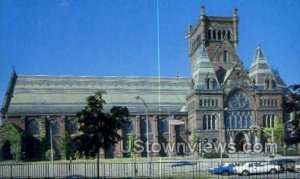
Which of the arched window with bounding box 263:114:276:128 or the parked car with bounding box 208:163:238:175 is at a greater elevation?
the arched window with bounding box 263:114:276:128

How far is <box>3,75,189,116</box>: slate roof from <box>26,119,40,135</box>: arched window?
112 cm

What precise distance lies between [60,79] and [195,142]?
2043 centimetres

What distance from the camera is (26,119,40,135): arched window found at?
67.8m

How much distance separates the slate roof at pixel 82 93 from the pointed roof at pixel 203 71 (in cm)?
678

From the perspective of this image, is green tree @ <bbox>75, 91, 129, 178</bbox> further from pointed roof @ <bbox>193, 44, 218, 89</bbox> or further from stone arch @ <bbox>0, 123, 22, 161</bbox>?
pointed roof @ <bbox>193, 44, 218, 89</bbox>

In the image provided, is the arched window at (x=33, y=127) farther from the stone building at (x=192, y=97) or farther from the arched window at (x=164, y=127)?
the arched window at (x=164, y=127)

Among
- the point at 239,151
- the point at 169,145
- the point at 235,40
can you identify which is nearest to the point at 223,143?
the point at 239,151

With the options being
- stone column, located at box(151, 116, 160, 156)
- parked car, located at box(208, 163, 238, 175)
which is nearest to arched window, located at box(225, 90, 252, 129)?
stone column, located at box(151, 116, 160, 156)

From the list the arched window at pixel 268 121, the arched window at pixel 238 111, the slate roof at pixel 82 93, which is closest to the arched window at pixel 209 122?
the arched window at pixel 238 111

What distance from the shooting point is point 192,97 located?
6938cm

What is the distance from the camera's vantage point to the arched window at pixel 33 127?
222ft

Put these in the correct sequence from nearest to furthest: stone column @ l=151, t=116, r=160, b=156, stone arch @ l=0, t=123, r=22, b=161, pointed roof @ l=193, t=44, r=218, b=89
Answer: stone arch @ l=0, t=123, r=22, b=161, pointed roof @ l=193, t=44, r=218, b=89, stone column @ l=151, t=116, r=160, b=156

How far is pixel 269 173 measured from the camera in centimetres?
3356

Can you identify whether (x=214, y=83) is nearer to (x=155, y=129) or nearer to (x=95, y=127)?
(x=155, y=129)
